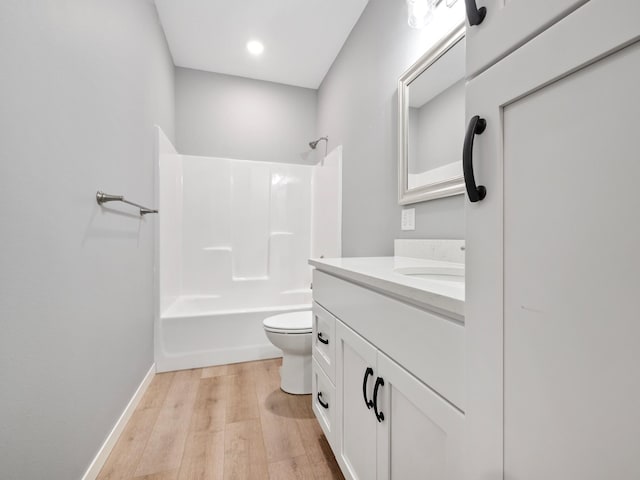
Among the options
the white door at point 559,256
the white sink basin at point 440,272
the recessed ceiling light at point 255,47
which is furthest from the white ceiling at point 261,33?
the white door at point 559,256

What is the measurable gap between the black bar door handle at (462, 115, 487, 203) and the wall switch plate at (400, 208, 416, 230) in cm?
106

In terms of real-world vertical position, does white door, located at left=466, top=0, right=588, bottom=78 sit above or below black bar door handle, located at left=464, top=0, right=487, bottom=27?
below

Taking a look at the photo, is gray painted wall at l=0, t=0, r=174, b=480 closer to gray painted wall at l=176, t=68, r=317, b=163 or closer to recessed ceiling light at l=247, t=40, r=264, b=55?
recessed ceiling light at l=247, t=40, r=264, b=55

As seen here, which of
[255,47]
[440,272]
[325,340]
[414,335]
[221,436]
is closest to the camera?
[414,335]

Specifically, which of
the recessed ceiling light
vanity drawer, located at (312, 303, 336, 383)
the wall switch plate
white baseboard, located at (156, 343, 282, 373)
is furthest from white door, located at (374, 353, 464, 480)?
the recessed ceiling light

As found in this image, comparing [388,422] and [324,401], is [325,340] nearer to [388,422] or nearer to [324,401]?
[324,401]

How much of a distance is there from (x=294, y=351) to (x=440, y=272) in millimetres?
1077

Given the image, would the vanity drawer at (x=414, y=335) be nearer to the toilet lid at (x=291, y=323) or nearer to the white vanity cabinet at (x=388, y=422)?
the white vanity cabinet at (x=388, y=422)

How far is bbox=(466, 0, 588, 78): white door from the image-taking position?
36 cm

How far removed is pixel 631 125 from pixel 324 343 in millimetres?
1182

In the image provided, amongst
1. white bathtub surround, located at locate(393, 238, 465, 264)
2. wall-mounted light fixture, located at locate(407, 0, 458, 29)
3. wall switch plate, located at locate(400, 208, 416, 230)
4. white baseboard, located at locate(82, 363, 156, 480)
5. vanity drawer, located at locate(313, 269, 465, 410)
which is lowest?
white baseboard, located at locate(82, 363, 156, 480)

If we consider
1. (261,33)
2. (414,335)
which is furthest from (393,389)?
(261,33)

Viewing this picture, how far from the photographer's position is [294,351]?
1.79 m

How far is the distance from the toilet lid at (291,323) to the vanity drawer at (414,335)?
82 cm
